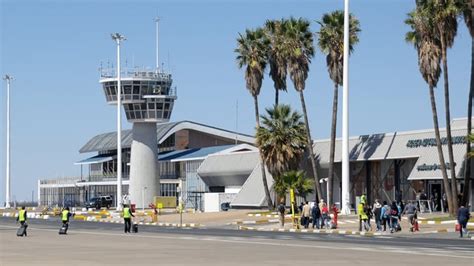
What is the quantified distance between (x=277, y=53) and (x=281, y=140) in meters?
7.02

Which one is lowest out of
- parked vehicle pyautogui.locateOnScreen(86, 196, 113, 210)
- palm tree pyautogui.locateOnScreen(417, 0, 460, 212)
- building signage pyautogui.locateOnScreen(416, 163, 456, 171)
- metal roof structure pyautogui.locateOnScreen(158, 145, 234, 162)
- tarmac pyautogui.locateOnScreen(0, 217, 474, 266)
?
tarmac pyautogui.locateOnScreen(0, 217, 474, 266)

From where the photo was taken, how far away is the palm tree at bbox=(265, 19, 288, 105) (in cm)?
7572

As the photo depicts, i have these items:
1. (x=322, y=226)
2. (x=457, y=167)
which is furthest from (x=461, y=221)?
(x=457, y=167)

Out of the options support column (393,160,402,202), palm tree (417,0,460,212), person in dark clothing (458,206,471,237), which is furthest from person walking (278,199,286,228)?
support column (393,160,402,202)

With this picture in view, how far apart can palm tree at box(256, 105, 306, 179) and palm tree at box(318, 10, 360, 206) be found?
344 cm

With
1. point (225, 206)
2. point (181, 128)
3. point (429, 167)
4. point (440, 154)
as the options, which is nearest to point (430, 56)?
point (440, 154)

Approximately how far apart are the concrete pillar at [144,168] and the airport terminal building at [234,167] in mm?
2695

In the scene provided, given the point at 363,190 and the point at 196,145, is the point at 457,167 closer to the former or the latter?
the point at 363,190

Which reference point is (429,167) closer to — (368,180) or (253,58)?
(368,180)

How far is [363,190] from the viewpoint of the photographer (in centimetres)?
7519

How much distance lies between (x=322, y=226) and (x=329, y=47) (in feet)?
64.7

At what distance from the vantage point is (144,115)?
341 feet

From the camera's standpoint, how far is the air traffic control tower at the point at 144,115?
10338cm

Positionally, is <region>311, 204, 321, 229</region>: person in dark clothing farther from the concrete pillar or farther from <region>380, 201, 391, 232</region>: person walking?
the concrete pillar
